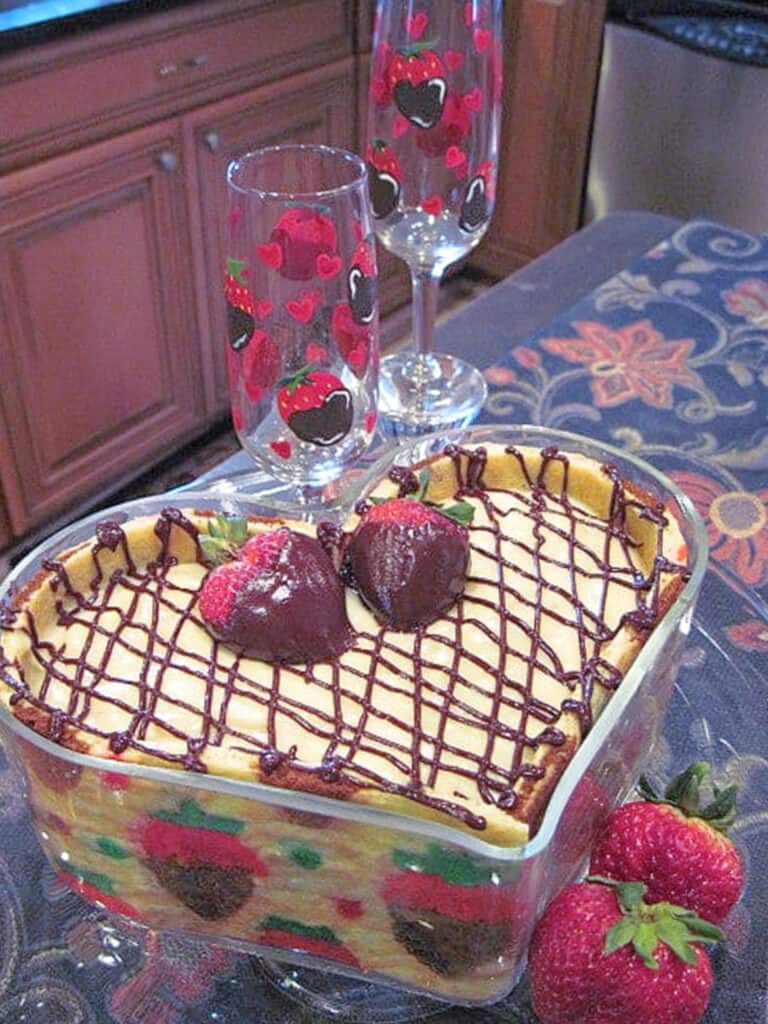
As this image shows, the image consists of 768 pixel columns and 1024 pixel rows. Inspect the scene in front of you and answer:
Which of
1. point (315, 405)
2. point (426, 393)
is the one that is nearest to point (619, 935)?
point (315, 405)

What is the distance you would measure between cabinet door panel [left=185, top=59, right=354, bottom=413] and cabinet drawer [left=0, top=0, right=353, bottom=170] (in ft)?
0.11

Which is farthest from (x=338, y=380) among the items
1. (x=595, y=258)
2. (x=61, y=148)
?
(x=61, y=148)

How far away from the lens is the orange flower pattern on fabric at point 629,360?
1.03 m

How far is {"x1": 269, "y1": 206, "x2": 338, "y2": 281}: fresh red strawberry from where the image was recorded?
25.5 inches

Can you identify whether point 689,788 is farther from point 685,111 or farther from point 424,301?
point 685,111

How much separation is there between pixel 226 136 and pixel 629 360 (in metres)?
0.91

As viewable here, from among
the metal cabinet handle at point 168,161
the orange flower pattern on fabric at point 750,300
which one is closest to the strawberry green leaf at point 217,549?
the orange flower pattern on fabric at point 750,300

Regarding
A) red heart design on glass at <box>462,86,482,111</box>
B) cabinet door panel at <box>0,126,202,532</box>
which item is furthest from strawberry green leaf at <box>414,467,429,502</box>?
cabinet door panel at <box>0,126,202,532</box>

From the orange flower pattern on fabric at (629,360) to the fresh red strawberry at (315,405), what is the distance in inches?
15.3

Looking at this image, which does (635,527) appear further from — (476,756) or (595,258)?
(595,258)

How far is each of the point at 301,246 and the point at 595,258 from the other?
700 millimetres

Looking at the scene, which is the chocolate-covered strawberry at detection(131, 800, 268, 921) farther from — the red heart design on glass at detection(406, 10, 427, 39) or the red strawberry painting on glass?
the red heart design on glass at detection(406, 10, 427, 39)

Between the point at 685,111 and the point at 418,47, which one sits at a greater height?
the point at 418,47

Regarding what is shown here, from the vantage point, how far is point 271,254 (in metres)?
0.66
